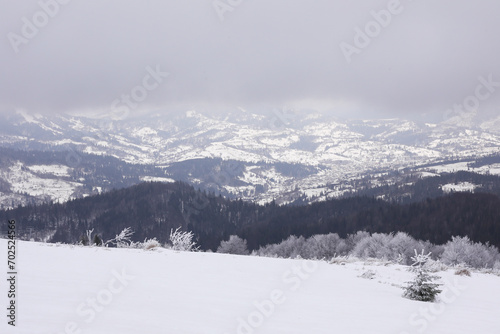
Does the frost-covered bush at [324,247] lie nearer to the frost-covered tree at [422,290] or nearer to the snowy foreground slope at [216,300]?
the snowy foreground slope at [216,300]

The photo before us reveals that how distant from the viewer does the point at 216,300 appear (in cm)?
992

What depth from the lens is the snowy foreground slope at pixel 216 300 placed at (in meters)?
7.41

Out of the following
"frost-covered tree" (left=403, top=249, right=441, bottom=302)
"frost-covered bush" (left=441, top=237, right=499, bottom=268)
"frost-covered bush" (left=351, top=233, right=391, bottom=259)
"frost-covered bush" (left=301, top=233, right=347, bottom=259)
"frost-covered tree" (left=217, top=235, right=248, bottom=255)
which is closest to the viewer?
"frost-covered tree" (left=403, top=249, right=441, bottom=302)

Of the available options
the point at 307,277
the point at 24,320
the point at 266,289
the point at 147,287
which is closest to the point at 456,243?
the point at 307,277

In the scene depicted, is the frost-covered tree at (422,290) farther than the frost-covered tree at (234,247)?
No

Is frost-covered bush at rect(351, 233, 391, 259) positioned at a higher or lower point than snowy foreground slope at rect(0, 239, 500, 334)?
lower

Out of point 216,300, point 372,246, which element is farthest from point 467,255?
point 216,300

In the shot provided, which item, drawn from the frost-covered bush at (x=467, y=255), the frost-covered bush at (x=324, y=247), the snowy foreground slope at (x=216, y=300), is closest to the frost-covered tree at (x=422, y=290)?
the snowy foreground slope at (x=216, y=300)

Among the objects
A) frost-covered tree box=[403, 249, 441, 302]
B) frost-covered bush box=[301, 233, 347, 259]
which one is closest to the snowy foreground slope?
frost-covered tree box=[403, 249, 441, 302]

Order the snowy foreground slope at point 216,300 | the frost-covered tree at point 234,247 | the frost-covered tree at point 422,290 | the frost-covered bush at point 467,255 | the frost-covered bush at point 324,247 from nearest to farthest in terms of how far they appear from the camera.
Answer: the snowy foreground slope at point 216,300, the frost-covered tree at point 422,290, the frost-covered bush at point 467,255, the frost-covered bush at point 324,247, the frost-covered tree at point 234,247

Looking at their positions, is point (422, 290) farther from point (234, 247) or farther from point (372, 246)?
point (234, 247)

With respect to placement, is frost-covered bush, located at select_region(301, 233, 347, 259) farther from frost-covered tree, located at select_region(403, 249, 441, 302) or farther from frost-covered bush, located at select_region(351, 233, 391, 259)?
frost-covered tree, located at select_region(403, 249, 441, 302)

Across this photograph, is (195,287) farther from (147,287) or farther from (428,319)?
(428,319)

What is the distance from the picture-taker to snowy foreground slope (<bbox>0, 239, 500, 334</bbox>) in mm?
7406
